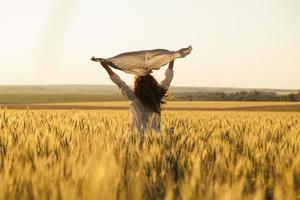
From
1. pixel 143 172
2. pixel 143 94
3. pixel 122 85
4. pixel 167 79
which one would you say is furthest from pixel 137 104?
pixel 143 172

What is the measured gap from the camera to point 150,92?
5.53 meters

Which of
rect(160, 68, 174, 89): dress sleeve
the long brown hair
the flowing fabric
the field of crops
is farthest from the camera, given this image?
rect(160, 68, 174, 89): dress sleeve

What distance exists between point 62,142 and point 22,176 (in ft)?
5.67

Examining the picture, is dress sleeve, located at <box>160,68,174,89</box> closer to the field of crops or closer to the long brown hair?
the long brown hair

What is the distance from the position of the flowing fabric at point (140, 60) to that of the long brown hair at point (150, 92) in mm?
93

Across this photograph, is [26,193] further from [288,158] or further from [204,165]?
[288,158]

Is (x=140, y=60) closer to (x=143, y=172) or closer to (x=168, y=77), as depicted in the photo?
(x=168, y=77)

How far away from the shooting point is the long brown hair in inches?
217

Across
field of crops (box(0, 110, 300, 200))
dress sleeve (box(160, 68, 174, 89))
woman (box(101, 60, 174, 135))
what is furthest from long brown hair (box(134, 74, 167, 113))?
field of crops (box(0, 110, 300, 200))

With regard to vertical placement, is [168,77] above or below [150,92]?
above

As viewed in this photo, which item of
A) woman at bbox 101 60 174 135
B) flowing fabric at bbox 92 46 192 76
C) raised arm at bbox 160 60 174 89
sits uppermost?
flowing fabric at bbox 92 46 192 76

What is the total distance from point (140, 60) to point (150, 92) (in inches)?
15.0

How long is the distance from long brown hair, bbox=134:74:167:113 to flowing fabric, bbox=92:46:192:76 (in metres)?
0.09

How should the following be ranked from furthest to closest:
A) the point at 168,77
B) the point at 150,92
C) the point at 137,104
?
the point at 168,77
the point at 137,104
the point at 150,92
